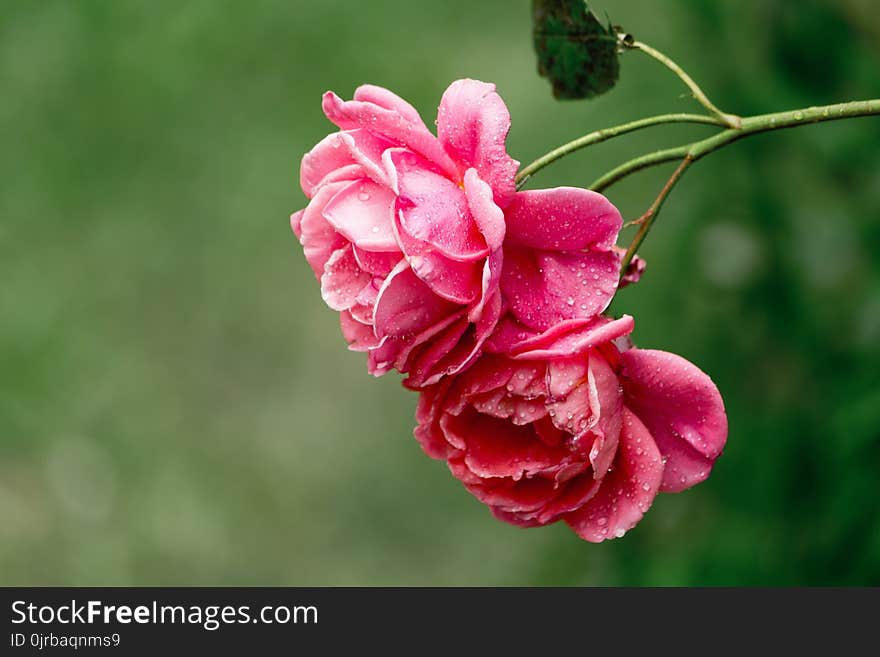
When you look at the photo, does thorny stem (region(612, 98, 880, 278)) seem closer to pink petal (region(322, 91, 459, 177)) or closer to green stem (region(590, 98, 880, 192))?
green stem (region(590, 98, 880, 192))

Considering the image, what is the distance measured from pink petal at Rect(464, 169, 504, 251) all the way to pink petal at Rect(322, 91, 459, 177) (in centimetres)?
3

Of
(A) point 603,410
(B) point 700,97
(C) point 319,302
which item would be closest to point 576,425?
(A) point 603,410

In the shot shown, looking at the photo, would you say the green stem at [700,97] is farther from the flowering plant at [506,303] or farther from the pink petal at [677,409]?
the pink petal at [677,409]

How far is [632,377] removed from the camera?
2.34 feet

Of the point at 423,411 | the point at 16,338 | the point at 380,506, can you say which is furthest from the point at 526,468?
the point at 16,338

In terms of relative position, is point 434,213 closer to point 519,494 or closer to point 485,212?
point 485,212

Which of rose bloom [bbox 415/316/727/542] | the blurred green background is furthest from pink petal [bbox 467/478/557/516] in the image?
the blurred green background

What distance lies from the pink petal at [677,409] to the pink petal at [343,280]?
7.1 inches

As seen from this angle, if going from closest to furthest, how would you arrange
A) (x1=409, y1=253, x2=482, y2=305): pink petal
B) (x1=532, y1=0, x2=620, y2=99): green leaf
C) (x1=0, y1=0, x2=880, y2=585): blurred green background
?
(x1=409, y1=253, x2=482, y2=305): pink petal, (x1=532, y1=0, x2=620, y2=99): green leaf, (x1=0, y1=0, x2=880, y2=585): blurred green background

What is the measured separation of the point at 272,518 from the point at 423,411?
158cm

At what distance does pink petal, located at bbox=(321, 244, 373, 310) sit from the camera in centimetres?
70

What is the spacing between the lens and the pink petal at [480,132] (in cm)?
67

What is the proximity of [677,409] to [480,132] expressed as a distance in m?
0.23

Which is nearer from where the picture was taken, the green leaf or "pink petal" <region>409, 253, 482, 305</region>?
"pink petal" <region>409, 253, 482, 305</region>
